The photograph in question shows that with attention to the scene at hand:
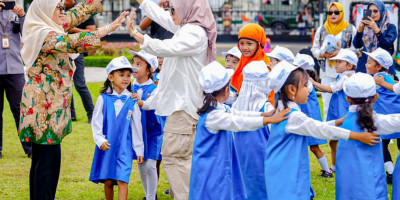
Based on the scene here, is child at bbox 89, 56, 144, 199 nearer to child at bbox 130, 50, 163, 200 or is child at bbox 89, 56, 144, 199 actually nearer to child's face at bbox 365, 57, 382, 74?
child at bbox 130, 50, 163, 200

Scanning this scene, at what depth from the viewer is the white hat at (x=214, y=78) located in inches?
180

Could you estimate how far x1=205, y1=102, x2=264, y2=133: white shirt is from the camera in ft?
14.6

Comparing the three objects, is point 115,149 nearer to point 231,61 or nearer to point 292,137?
point 231,61

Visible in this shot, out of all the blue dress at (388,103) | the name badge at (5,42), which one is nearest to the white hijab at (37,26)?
the name badge at (5,42)

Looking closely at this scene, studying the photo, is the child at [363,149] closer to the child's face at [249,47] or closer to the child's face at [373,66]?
the child's face at [249,47]

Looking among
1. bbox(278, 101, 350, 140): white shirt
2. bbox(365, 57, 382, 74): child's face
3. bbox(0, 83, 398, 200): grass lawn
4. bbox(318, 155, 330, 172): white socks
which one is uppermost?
bbox(365, 57, 382, 74): child's face

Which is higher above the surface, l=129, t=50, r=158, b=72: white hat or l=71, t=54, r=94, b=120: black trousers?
l=129, t=50, r=158, b=72: white hat

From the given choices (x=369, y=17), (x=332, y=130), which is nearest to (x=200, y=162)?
(x=332, y=130)

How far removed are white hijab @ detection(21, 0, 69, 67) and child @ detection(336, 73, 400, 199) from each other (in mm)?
2325

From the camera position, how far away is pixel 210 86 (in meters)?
4.62

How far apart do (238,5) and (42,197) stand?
25.3 metres

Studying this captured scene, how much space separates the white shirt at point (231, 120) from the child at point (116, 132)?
1.18m

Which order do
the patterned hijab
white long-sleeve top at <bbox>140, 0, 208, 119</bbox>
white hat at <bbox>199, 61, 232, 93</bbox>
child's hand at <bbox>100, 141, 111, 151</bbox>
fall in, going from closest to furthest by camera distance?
white hat at <bbox>199, 61, 232, 93</bbox>, white long-sleeve top at <bbox>140, 0, 208, 119</bbox>, child's hand at <bbox>100, 141, 111, 151</bbox>, the patterned hijab

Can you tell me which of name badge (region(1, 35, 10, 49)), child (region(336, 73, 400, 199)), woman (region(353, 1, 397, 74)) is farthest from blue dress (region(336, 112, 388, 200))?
name badge (region(1, 35, 10, 49))
